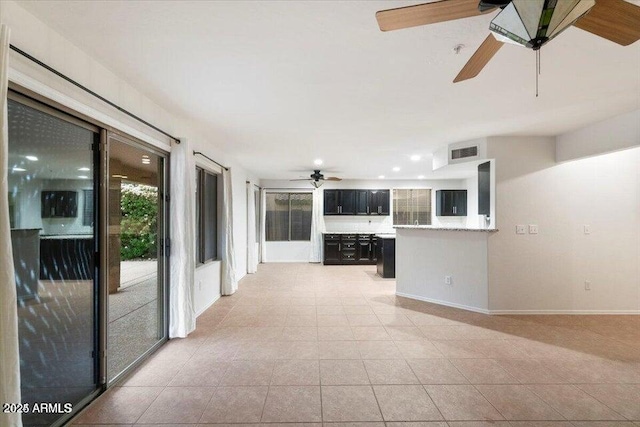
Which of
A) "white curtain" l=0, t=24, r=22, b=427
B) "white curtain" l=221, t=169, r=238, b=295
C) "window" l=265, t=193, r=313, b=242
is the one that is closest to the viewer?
"white curtain" l=0, t=24, r=22, b=427

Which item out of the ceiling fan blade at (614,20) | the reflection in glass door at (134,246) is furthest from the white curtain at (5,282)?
the ceiling fan blade at (614,20)

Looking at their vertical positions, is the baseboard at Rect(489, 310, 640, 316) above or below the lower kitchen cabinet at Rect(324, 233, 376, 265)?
below

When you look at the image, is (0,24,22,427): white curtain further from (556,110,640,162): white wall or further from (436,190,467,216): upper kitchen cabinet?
(436,190,467,216): upper kitchen cabinet

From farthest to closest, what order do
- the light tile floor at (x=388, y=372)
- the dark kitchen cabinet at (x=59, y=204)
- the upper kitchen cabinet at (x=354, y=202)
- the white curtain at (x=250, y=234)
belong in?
the upper kitchen cabinet at (x=354, y=202), the white curtain at (x=250, y=234), the light tile floor at (x=388, y=372), the dark kitchen cabinet at (x=59, y=204)

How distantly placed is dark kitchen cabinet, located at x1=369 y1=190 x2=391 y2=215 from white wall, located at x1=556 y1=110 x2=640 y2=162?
4.74m

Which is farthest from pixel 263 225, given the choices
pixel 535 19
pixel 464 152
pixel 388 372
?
pixel 535 19

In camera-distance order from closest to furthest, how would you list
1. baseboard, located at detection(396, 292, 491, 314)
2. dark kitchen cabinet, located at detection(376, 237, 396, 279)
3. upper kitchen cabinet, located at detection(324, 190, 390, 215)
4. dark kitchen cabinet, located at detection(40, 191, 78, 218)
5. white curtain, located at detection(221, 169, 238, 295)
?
dark kitchen cabinet, located at detection(40, 191, 78, 218), baseboard, located at detection(396, 292, 491, 314), white curtain, located at detection(221, 169, 238, 295), dark kitchen cabinet, located at detection(376, 237, 396, 279), upper kitchen cabinet, located at detection(324, 190, 390, 215)

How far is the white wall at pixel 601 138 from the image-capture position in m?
3.22

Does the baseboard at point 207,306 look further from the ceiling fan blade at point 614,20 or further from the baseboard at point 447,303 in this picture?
the ceiling fan blade at point 614,20

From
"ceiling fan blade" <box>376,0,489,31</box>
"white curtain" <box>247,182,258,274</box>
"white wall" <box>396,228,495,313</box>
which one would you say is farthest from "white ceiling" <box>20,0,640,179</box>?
"white curtain" <box>247,182,258,274</box>

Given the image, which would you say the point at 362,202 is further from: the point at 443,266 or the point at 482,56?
the point at 482,56

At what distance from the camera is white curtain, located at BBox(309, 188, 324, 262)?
862cm

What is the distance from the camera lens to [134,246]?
3074mm

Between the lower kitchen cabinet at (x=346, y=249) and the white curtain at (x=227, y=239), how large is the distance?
3.52 metres
